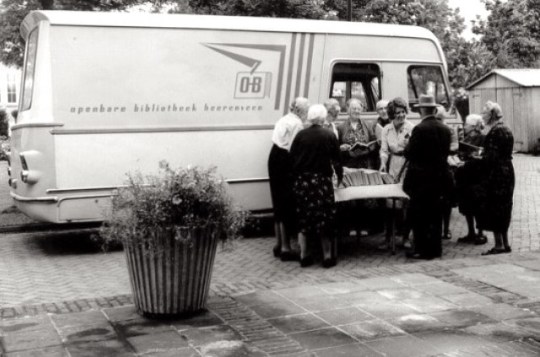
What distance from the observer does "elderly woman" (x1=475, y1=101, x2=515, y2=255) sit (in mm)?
8742

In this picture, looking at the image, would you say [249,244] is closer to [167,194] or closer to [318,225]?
[318,225]

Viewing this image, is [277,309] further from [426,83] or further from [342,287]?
[426,83]

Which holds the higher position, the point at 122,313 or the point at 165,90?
the point at 165,90

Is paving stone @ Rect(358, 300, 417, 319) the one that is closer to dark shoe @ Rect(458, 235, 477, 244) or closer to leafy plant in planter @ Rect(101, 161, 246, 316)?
leafy plant in planter @ Rect(101, 161, 246, 316)

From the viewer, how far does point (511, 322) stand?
6.10m

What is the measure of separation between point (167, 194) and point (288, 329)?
1428mm

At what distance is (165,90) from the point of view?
32.0 ft

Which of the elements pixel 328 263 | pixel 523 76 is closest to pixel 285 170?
pixel 328 263

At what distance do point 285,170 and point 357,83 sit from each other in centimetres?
292

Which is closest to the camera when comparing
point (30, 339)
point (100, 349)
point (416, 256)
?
point (100, 349)

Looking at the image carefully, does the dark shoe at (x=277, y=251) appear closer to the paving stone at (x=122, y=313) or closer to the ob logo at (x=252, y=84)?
the ob logo at (x=252, y=84)

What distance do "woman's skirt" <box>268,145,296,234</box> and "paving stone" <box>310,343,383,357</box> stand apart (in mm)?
3375

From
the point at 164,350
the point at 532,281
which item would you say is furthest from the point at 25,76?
the point at 532,281

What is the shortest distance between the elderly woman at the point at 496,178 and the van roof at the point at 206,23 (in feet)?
9.29
